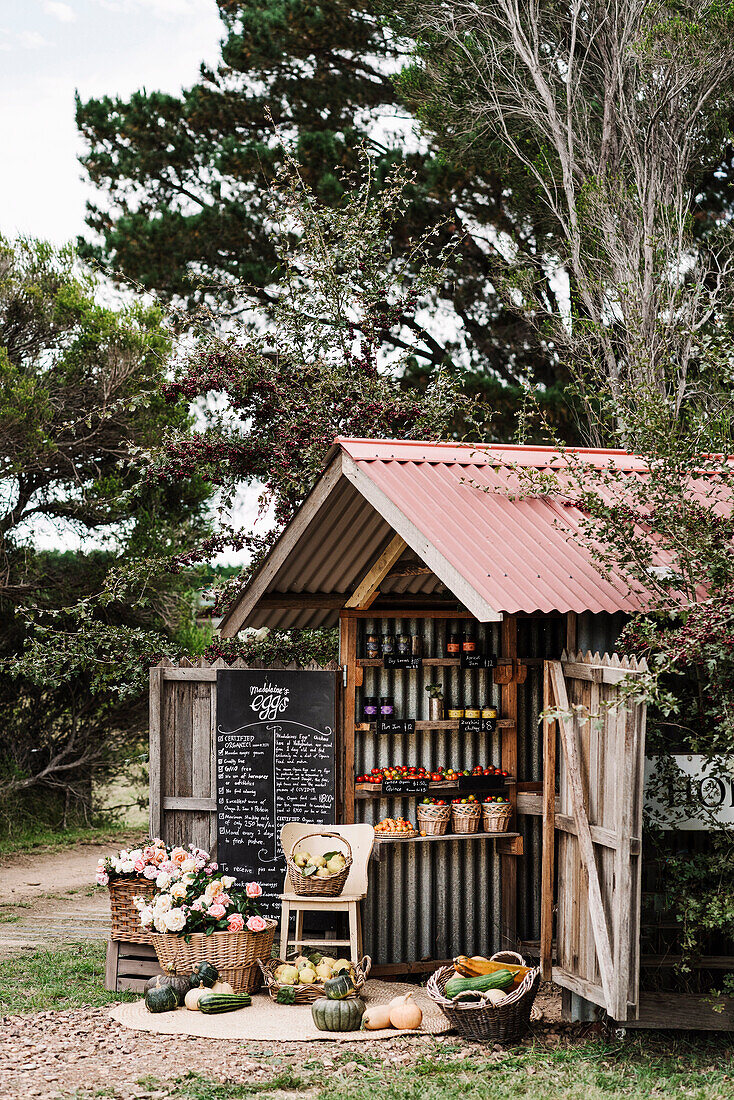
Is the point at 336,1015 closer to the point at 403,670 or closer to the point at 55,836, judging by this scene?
the point at 403,670

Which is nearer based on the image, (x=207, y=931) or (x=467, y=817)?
(x=207, y=931)

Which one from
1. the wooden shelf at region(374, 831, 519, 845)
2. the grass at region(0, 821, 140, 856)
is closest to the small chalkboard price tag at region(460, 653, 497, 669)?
the wooden shelf at region(374, 831, 519, 845)

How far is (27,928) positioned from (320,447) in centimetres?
489

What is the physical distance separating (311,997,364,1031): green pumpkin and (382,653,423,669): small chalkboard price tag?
2.15 meters

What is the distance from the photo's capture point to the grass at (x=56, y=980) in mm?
7074

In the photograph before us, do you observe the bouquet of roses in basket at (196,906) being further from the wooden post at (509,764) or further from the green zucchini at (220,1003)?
the wooden post at (509,764)

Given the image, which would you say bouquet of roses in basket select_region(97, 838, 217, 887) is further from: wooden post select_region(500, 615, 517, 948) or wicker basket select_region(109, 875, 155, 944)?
wooden post select_region(500, 615, 517, 948)

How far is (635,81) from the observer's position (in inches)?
601

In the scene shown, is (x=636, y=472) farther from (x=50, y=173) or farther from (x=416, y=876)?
(x=50, y=173)

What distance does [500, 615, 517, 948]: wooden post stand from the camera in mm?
7625

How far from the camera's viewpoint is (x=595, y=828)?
609cm

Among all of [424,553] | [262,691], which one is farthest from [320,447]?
[424,553]

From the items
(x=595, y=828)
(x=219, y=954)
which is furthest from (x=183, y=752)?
(x=595, y=828)

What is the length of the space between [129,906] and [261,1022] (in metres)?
1.26
